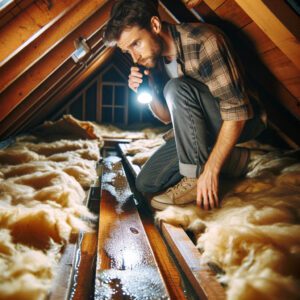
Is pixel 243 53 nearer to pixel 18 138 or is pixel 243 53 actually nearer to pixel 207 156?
pixel 207 156

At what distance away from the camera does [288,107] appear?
205 cm

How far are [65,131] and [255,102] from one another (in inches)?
124

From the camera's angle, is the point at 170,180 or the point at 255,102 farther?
the point at 170,180

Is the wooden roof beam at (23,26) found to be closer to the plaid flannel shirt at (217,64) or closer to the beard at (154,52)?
the beard at (154,52)

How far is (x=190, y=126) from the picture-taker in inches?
56.6

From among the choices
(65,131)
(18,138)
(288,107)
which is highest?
(18,138)

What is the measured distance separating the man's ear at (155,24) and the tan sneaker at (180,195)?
81 cm

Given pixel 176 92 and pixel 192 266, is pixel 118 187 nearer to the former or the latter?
pixel 176 92

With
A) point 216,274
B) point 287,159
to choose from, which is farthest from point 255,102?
point 216,274

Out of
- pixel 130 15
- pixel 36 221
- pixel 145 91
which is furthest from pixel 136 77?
pixel 36 221

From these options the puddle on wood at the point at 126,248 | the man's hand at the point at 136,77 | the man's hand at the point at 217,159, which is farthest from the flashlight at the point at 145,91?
the puddle on wood at the point at 126,248

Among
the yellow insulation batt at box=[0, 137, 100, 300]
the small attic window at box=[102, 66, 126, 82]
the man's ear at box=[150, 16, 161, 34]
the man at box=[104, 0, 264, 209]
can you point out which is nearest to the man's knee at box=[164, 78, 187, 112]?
the man at box=[104, 0, 264, 209]

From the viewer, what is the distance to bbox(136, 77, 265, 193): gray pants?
1.42 metres

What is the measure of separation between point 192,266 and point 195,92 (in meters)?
0.92
